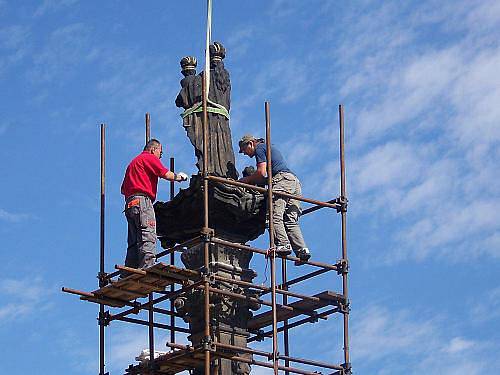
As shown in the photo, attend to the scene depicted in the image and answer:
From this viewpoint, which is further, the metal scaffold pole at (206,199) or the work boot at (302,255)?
the work boot at (302,255)

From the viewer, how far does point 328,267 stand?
41.7 m

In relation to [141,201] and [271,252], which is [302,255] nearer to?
[271,252]

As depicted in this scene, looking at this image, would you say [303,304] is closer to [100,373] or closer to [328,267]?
[328,267]

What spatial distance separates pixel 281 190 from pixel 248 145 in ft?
3.82

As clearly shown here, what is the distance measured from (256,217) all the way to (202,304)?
87.9 inches

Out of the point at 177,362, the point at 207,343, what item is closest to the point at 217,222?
the point at 177,362

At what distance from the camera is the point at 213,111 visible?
43.1 m

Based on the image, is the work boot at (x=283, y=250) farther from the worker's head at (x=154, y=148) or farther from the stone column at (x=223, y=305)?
the worker's head at (x=154, y=148)

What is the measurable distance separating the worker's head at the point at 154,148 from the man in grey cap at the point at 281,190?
1.66 metres

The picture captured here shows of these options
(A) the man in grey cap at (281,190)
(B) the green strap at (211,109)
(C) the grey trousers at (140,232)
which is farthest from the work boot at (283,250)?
(B) the green strap at (211,109)

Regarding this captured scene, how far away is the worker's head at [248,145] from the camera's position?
138ft

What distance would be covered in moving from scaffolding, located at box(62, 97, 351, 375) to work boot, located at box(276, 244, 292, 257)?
7.8 inches

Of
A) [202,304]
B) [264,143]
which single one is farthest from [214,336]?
[264,143]

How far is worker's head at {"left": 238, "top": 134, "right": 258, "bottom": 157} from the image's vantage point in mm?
42062
